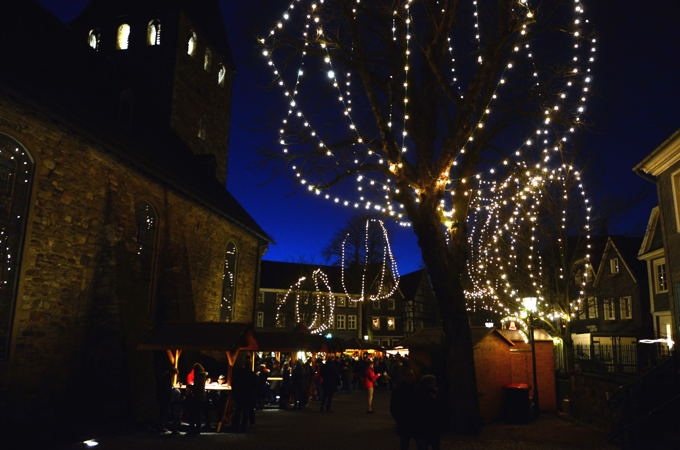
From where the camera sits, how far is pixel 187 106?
25.1 meters

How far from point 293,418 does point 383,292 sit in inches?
1655

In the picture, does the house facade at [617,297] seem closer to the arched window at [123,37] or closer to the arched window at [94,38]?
the arched window at [123,37]

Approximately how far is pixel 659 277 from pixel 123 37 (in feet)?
89.3

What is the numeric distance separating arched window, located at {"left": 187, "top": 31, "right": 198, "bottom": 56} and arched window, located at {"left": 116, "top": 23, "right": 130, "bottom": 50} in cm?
268

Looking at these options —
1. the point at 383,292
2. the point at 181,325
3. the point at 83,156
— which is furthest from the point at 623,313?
the point at 83,156

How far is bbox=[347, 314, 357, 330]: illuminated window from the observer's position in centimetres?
5966

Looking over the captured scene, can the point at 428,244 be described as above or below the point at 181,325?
above

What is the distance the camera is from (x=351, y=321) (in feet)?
197

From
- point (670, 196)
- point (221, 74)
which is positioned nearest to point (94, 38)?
point (221, 74)

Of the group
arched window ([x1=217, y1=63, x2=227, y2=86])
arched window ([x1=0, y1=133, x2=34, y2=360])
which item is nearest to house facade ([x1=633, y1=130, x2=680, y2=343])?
arched window ([x1=0, y1=133, x2=34, y2=360])

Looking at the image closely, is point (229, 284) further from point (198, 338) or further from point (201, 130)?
point (198, 338)

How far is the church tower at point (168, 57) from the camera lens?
23.9 meters

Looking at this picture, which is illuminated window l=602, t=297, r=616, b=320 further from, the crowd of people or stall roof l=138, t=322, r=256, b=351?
stall roof l=138, t=322, r=256, b=351

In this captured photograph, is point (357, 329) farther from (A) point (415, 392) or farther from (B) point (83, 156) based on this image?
(A) point (415, 392)
